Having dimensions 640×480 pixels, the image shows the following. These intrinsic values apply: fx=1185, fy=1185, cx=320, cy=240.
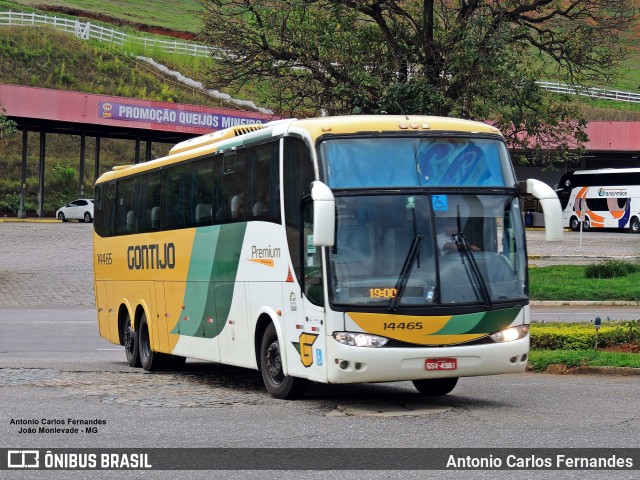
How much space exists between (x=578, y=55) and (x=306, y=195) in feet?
73.3

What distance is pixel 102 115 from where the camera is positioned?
194ft

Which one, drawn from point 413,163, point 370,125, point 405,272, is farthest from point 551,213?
point 370,125

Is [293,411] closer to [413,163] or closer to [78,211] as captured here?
[413,163]

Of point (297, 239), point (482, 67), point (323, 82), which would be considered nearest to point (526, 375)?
point (297, 239)

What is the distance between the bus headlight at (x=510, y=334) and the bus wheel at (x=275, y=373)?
219cm

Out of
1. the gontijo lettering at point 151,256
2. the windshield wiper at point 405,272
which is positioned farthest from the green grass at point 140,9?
the windshield wiper at point 405,272

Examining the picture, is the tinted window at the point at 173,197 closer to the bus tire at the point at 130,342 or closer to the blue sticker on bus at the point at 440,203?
the bus tire at the point at 130,342

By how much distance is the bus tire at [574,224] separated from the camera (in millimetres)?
67688

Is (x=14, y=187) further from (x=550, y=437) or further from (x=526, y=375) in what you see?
(x=550, y=437)

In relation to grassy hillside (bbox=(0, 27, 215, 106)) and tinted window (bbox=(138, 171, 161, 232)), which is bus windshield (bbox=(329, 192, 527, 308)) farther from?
grassy hillside (bbox=(0, 27, 215, 106))

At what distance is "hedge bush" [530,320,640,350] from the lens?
17812 mm

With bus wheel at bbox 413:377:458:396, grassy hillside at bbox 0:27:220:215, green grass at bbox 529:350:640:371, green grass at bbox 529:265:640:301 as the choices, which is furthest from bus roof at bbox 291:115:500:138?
grassy hillside at bbox 0:27:220:215

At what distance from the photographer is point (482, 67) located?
29891mm

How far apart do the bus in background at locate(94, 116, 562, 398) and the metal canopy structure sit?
1767 inches
